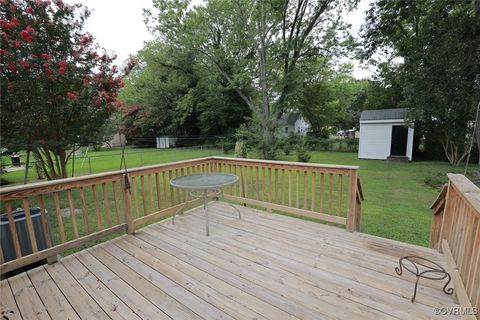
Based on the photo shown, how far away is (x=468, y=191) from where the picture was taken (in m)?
1.75

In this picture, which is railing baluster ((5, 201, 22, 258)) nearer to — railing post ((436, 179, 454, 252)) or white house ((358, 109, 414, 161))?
railing post ((436, 179, 454, 252))

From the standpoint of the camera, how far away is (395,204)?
500cm

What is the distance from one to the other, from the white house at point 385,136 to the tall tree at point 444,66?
132cm

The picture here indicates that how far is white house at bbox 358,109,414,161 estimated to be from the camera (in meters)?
11.2

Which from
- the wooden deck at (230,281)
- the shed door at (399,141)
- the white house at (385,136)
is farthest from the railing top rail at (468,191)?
the shed door at (399,141)

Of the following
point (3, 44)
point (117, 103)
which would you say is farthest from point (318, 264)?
point (3, 44)

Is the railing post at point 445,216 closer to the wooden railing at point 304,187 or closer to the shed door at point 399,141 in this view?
the wooden railing at point 304,187

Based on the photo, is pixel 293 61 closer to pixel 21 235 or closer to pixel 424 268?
pixel 424 268

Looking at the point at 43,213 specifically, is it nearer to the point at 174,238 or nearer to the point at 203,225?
the point at 174,238

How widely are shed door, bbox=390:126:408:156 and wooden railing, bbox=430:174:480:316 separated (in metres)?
10.5

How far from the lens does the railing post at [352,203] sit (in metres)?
2.88

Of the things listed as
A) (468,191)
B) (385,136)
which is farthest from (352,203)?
(385,136)

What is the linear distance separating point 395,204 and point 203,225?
166 inches

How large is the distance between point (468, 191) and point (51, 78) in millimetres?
5734
